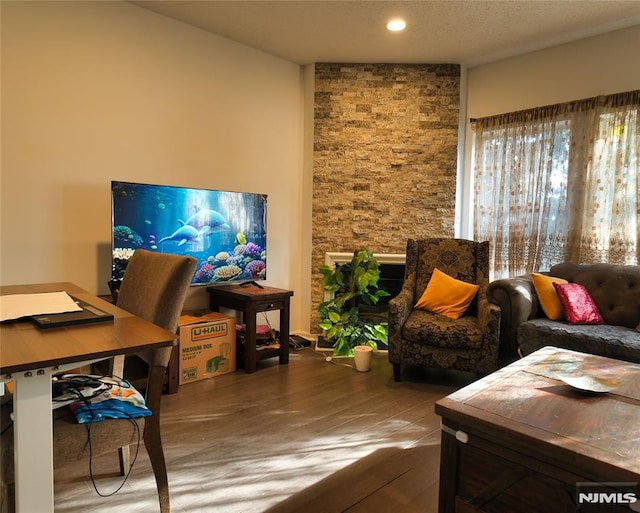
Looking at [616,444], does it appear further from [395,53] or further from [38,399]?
[395,53]

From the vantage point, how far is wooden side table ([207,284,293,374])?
10.4ft

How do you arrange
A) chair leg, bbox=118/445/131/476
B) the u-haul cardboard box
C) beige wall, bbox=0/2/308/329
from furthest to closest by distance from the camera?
the u-haul cardboard box
beige wall, bbox=0/2/308/329
chair leg, bbox=118/445/131/476

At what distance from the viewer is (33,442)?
40.7 inches

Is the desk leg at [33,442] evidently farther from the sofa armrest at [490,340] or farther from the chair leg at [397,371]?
the sofa armrest at [490,340]

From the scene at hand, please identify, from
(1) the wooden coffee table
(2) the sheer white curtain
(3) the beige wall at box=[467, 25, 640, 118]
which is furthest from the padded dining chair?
(3) the beige wall at box=[467, 25, 640, 118]

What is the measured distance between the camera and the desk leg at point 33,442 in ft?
3.29

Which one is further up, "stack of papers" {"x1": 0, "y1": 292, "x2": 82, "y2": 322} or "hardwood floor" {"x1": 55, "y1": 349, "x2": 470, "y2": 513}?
"stack of papers" {"x1": 0, "y1": 292, "x2": 82, "y2": 322}

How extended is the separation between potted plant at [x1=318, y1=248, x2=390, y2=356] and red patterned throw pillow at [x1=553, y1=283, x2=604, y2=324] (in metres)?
1.30

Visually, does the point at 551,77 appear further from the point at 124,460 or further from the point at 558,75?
the point at 124,460

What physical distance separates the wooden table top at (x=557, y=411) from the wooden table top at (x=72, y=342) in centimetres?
96

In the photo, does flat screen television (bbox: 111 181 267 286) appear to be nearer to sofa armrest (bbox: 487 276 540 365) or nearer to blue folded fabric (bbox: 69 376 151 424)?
blue folded fabric (bbox: 69 376 151 424)

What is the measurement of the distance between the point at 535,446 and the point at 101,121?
3.07 metres

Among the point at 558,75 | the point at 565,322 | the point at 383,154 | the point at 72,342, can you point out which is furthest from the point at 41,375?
the point at 558,75

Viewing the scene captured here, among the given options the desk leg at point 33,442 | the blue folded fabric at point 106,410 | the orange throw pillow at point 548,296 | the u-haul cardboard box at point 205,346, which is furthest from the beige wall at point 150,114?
the desk leg at point 33,442
